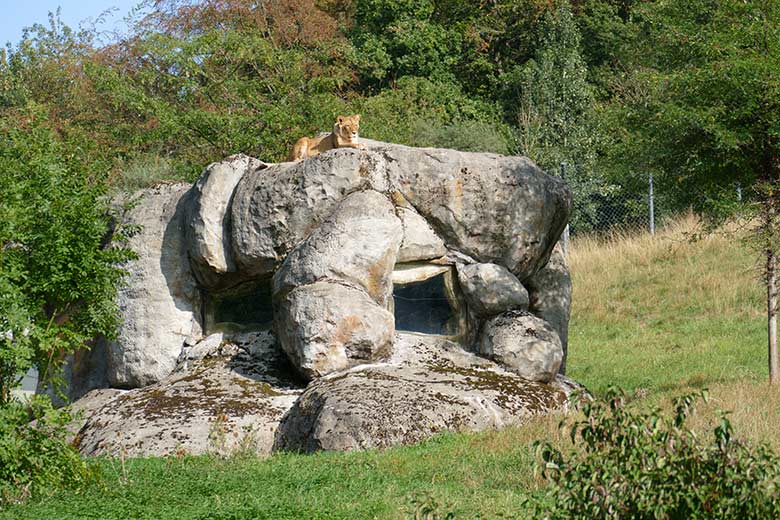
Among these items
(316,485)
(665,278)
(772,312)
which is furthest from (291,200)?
(665,278)

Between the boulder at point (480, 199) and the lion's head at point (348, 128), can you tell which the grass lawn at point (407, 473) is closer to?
the boulder at point (480, 199)

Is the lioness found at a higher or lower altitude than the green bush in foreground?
higher

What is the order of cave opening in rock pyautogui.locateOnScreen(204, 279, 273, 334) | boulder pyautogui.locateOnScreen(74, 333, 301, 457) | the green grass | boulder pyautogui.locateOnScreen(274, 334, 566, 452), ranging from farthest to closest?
cave opening in rock pyautogui.locateOnScreen(204, 279, 273, 334) < boulder pyautogui.locateOnScreen(74, 333, 301, 457) < boulder pyautogui.locateOnScreen(274, 334, 566, 452) < the green grass

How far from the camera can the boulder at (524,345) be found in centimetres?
1415

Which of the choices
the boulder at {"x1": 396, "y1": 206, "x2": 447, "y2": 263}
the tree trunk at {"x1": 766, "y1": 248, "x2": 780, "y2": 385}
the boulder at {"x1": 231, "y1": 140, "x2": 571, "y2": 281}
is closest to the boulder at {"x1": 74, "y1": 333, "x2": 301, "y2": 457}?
the boulder at {"x1": 231, "y1": 140, "x2": 571, "y2": 281}

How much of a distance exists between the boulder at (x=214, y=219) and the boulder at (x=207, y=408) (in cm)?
101

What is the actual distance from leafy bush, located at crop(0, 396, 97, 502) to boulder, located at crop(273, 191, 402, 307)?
486 cm

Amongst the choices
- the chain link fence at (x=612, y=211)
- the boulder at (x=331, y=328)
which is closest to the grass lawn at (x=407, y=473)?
the boulder at (x=331, y=328)

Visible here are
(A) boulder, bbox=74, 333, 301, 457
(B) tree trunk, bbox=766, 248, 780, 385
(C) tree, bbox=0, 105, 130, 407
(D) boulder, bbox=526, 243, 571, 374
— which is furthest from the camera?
(D) boulder, bbox=526, 243, 571, 374

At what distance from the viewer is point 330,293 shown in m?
13.4

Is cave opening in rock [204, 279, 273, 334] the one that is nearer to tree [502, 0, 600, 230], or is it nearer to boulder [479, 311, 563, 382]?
boulder [479, 311, 563, 382]

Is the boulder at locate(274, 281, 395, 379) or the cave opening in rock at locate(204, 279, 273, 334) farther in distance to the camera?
the cave opening in rock at locate(204, 279, 273, 334)

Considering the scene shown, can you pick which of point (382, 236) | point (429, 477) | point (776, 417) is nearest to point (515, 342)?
point (382, 236)

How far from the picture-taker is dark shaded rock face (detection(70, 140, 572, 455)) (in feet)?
43.7
